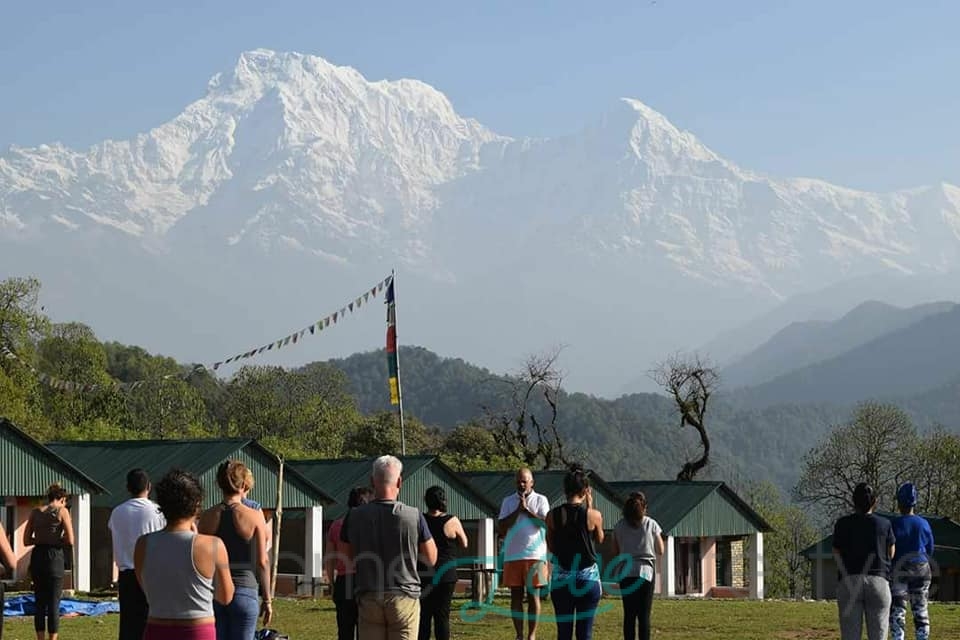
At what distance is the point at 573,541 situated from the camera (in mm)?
13031

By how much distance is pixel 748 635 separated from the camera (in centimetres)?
2009

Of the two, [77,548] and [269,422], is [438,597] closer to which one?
[77,548]

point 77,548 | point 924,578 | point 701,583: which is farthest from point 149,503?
point 701,583

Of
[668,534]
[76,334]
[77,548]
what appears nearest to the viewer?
[77,548]

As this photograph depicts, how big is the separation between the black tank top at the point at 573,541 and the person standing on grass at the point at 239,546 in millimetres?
3464

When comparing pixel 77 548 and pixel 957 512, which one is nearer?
pixel 77 548

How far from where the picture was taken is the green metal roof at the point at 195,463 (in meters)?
40.2

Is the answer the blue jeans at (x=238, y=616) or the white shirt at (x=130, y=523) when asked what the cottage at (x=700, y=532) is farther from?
the blue jeans at (x=238, y=616)

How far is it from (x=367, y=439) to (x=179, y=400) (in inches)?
913

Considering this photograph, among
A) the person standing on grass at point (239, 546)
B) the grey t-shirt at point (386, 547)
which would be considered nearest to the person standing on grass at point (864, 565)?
the grey t-shirt at point (386, 547)

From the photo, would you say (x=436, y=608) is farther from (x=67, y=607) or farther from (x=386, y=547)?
(x=67, y=607)

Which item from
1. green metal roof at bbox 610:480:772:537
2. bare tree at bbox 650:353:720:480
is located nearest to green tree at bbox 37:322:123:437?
bare tree at bbox 650:353:720:480

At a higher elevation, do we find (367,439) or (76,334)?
(76,334)

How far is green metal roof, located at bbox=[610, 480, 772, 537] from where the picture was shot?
5025cm
